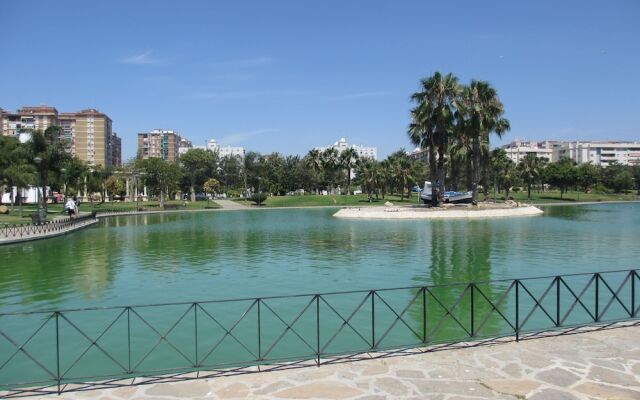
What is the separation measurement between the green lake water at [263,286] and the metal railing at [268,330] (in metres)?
0.06

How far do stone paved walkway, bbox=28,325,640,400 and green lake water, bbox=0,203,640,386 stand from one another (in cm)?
86

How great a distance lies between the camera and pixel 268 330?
12352 millimetres

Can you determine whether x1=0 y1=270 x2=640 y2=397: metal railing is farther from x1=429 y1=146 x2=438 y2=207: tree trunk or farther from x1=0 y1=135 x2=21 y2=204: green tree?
x1=0 y1=135 x2=21 y2=204: green tree

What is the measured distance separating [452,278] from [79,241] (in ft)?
84.6

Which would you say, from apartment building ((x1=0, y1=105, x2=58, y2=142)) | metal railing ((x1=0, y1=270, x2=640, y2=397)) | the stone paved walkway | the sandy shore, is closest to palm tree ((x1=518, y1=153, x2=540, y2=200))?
the sandy shore

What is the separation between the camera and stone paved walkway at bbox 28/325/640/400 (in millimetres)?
6871

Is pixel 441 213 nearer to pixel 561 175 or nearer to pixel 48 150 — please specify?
pixel 48 150

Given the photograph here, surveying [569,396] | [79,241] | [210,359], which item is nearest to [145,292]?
[210,359]

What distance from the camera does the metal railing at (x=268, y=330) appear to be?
945 centimetres

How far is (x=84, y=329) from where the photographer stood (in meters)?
12.8

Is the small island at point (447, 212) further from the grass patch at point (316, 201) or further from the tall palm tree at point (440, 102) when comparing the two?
the grass patch at point (316, 201)

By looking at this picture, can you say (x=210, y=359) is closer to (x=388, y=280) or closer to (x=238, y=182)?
(x=388, y=280)

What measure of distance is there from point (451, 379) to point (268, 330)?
598 cm

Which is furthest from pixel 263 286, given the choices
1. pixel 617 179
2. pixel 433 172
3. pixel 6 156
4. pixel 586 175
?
pixel 617 179
